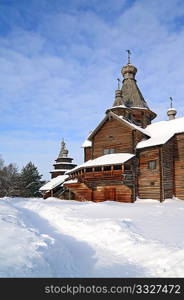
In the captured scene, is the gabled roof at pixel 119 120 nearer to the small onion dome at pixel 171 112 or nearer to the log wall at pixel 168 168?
the log wall at pixel 168 168

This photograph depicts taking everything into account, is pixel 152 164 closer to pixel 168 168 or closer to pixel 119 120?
pixel 168 168

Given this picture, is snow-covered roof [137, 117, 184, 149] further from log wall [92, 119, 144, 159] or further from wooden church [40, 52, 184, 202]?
log wall [92, 119, 144, 159]

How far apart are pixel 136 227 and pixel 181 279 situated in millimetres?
5088

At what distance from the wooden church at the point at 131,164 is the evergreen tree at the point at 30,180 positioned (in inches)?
959

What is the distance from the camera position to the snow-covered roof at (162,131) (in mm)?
23322

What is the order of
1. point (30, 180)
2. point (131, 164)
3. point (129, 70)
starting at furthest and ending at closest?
point (30, 180), point (129, 70), point (131, 164)

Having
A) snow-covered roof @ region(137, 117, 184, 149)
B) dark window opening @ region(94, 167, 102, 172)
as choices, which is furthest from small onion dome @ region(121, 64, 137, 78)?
dark window opening @ region(94, 167, 102, 172)

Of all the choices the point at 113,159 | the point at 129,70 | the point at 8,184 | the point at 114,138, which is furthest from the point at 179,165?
the point at 8,184

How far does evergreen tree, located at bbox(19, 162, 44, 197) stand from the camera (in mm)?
49719

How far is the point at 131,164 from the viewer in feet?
77.1

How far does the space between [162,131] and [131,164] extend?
552cm

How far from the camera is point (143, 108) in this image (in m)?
31.8

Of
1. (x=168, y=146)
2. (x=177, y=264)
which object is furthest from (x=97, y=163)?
(x=177, y=264)

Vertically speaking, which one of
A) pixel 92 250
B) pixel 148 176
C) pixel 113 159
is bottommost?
pixel 92 250
